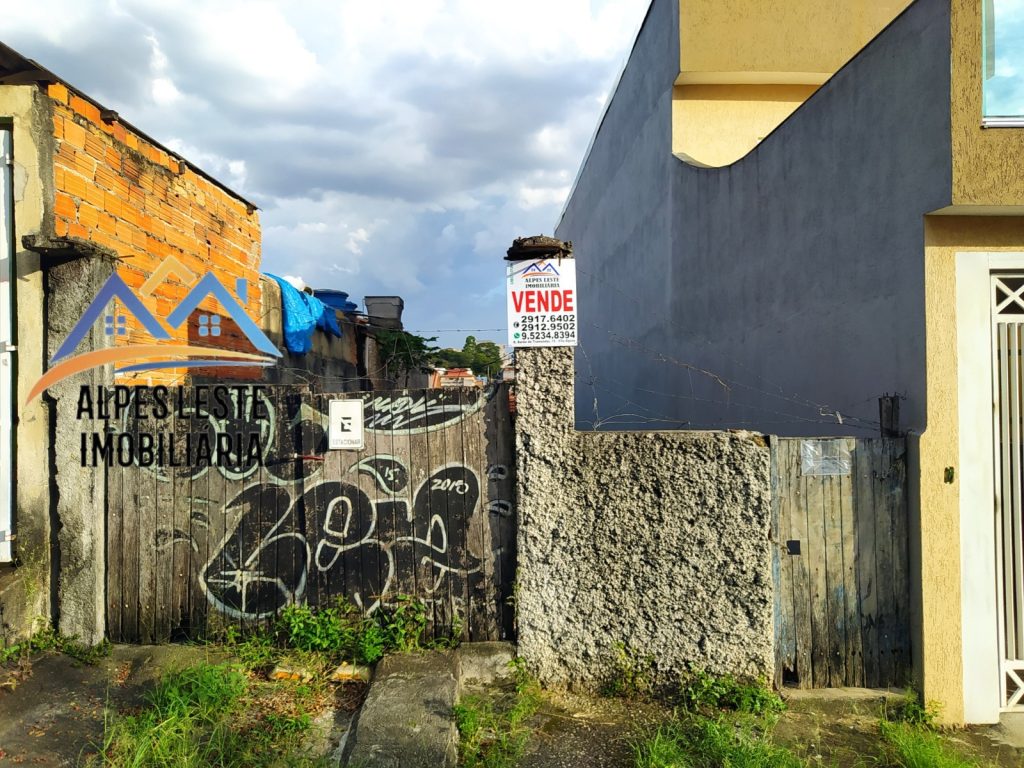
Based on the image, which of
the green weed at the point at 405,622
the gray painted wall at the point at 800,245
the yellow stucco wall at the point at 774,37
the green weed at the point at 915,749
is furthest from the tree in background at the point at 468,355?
the green weed at the point at 915,749

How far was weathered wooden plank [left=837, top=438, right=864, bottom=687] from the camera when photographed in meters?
3.81

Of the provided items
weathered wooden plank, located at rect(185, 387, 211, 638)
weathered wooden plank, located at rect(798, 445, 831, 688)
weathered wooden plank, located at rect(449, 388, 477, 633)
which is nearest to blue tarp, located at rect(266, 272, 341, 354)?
weathered wooden plank, located at rect(185, 387, 211, 638)

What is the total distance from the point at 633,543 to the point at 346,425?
1.91m

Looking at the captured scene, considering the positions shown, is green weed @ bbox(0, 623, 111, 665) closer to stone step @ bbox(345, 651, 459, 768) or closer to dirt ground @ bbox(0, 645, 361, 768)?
dirt ground @ bbox(0, 645, 361, 768)

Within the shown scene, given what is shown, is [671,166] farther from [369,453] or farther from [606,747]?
[606,747]

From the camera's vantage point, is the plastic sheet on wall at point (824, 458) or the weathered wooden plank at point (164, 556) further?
the weathered wooden plank at point (164, 556)

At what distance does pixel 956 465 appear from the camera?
145 inches

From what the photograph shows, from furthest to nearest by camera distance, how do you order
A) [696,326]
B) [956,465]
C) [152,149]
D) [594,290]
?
[594,290] → [696,326] → [152,149] → [956,465]

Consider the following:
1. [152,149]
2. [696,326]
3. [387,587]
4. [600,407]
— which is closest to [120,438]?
[387,587]

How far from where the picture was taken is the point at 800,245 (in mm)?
5293

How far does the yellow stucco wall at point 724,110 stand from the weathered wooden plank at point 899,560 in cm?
558

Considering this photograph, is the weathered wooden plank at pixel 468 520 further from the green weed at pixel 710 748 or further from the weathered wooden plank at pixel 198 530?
the weathered wooden plank at pixel 198 530

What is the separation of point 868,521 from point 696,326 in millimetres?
4288

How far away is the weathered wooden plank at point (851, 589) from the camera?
12.5ft
